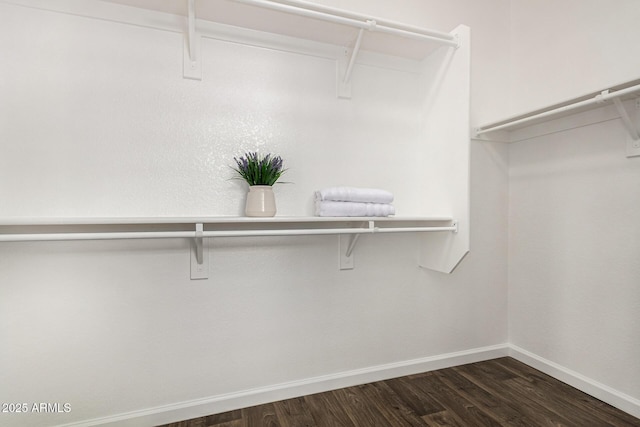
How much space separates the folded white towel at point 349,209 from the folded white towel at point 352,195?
0.02 m

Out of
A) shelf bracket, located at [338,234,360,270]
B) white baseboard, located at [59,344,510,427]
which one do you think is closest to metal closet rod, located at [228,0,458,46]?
shelf bracket, located at [338,234,360,270]

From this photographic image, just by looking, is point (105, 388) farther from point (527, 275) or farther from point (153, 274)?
point (527, 275)

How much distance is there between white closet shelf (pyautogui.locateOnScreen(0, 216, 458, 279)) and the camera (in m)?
1.06

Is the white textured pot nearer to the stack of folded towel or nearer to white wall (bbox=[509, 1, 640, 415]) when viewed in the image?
the stack of folded towel

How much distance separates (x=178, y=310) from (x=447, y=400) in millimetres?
1317

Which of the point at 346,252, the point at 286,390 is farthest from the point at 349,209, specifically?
the point at 286,390

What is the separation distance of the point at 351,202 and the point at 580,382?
1.48m

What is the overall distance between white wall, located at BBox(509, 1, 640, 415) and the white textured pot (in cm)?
154

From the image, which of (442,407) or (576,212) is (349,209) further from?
(576,212)

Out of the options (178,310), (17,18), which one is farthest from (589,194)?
(17,18)

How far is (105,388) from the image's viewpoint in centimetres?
130

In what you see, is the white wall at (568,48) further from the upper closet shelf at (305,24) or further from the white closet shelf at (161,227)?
the white closet shelf at (161,227)

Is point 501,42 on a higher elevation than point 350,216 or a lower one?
higher

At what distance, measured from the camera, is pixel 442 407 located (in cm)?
148
